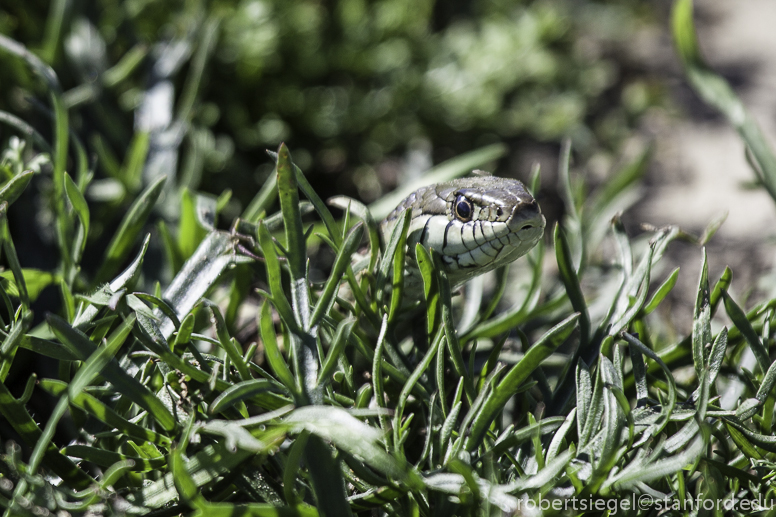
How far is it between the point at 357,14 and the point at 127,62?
83 centimetres

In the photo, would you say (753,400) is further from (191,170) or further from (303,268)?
(191,170)

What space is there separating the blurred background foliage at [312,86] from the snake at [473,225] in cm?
64

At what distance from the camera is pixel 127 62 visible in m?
1.54

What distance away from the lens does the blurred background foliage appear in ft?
4.90

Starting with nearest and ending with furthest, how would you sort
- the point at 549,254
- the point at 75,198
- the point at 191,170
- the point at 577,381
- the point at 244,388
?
the point at 244,388
the point at 577,381
the point at 75,198
the point at 191,170
the point at 549,254

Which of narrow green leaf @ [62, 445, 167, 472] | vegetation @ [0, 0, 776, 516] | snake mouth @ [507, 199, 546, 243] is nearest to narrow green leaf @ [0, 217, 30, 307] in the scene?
vegetation @ [0, 0, 776, 516]

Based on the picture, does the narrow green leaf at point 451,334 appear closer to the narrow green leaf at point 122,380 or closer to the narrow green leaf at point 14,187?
the narrow green leaf at point 122,380

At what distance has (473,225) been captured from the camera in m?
0.95

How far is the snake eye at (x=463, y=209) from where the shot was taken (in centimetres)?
98

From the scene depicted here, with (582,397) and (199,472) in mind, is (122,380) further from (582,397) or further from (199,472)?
(582,397)

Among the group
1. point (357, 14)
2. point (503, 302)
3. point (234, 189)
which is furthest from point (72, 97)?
point (503, 302)

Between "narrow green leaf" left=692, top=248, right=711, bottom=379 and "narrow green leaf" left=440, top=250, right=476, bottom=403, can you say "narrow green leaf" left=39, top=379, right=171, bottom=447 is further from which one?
"narrow green leaf" left=692, top=248, right=711, bottom=379

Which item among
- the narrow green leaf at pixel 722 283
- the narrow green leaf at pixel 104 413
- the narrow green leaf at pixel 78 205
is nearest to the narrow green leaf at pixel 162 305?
the narrow green leaf at pixel 104 413

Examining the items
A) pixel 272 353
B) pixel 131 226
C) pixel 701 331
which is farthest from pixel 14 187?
pixel 701 331
